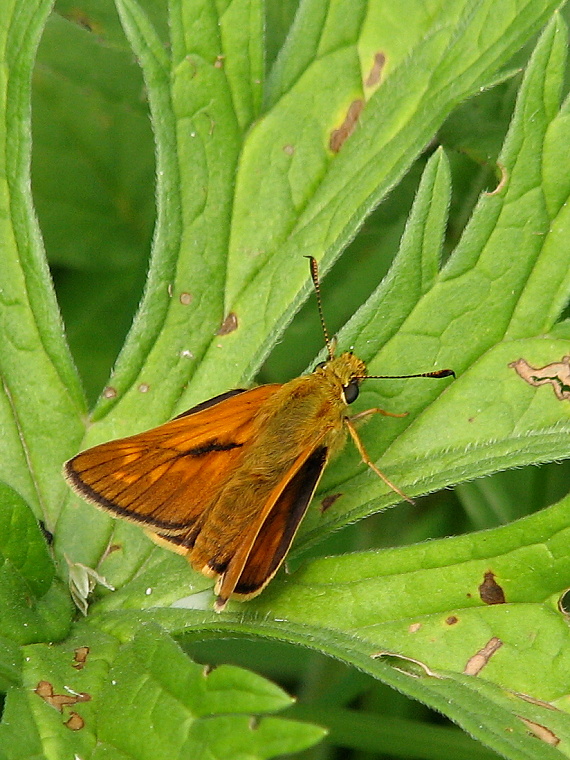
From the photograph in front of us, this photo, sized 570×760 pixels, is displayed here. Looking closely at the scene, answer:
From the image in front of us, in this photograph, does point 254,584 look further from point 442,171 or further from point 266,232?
point 442,171

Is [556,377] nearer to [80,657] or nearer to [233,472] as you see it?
[233,472]

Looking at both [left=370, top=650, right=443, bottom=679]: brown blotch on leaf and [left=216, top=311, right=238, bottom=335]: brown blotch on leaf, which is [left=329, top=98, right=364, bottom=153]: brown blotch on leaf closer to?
[left=216, top=311, right=238, bottom=335]: brown blotch on leaf

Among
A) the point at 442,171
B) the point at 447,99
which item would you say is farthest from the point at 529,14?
the point at 442,171

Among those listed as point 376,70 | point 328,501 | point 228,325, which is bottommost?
point 328,501

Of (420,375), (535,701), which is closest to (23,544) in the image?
(420,375)

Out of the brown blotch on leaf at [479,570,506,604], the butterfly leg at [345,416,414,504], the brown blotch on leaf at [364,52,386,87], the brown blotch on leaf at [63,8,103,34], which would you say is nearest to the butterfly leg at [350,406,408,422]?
the butterfly leg at [345,416,414,504]
